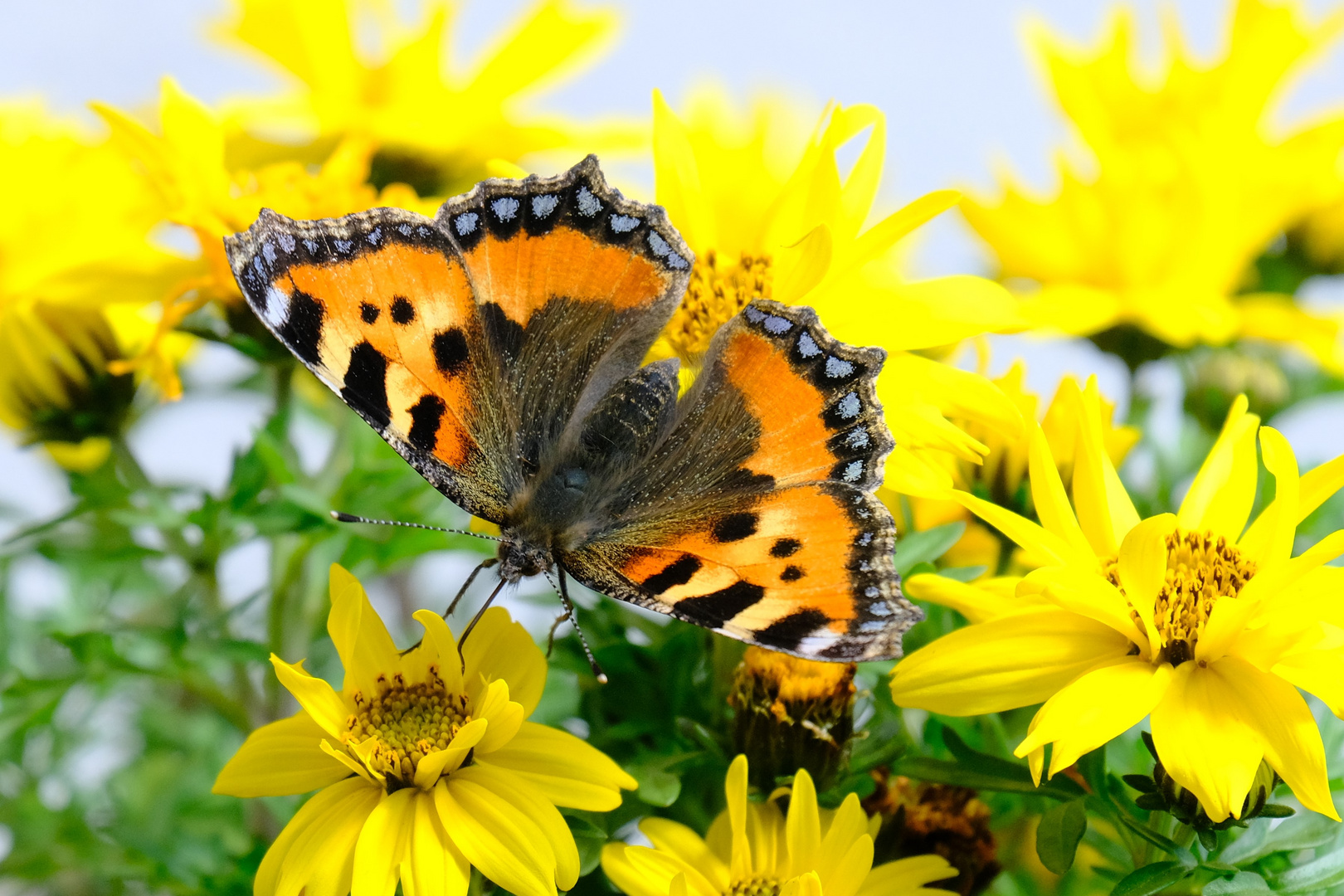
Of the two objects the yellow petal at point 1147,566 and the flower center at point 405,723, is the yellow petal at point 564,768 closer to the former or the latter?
the flower center at point 405,723

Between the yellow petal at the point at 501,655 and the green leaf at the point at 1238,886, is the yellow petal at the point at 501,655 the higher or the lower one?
the higher one

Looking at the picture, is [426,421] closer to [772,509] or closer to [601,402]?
[601,402]

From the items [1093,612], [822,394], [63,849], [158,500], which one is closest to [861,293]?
[822,394]

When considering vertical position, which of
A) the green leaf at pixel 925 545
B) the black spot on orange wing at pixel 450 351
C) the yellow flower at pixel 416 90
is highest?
the yellow flower at pixel 416 90

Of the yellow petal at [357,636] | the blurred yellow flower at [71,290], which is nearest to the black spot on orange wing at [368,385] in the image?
the yellow petal at [357,636]

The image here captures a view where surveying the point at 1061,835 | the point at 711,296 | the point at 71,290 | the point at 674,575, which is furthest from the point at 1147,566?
the point at 71,290

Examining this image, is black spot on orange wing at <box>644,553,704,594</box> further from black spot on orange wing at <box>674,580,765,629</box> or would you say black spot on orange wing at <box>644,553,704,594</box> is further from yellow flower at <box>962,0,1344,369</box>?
yellow flower at <box>962,0,1344,369</box>

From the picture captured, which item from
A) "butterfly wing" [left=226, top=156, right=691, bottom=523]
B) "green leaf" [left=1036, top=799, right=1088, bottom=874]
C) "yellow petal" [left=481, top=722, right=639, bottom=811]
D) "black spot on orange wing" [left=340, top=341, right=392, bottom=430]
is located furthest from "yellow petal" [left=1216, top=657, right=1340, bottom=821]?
"black spot on orange wing" [left=340, top=341, right=392, bottom=430]

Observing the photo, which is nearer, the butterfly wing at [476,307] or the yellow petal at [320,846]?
the yellow petal at [320,846]
